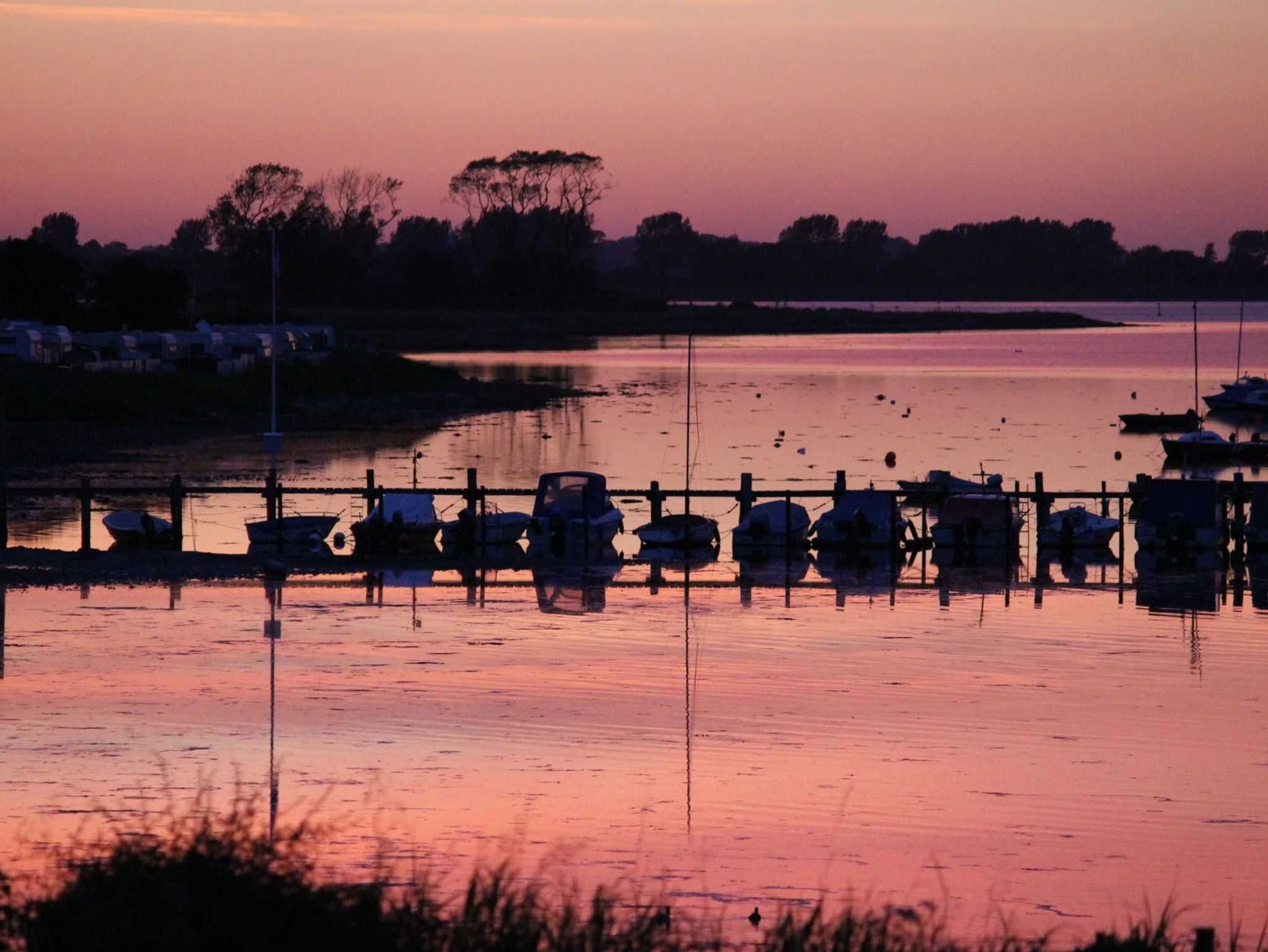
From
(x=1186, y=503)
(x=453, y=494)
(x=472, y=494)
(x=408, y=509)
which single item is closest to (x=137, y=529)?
(x=408, y=509)

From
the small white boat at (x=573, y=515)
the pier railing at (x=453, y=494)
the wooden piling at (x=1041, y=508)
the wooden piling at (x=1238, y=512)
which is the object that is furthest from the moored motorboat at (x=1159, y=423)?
the small white boat at (x=573, y=515)

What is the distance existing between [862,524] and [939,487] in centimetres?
794

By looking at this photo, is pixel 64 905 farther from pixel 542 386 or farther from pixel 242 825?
pixel 542 386

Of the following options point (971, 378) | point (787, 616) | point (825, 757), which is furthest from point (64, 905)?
point (971, 378)

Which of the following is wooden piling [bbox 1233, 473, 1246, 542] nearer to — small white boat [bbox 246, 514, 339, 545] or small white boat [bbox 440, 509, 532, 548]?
small white boat [bbox 440, 509, 532, 548]

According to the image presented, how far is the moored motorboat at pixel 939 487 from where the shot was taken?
46.7 metres

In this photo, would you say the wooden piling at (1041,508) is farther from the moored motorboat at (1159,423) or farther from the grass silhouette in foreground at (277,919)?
the moored motorboat at (1159,423)

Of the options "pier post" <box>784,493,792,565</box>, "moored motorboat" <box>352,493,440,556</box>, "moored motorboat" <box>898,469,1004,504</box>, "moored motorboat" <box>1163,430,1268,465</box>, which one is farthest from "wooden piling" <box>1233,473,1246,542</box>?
"moored motorboat" <box>1163,430,1268,465</box>

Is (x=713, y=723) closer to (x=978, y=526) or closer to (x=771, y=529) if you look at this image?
(x=771, y=529)

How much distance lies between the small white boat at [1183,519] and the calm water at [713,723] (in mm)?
1243

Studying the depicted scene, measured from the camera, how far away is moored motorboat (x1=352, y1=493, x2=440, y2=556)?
39312 mm

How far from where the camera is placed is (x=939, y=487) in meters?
48.2

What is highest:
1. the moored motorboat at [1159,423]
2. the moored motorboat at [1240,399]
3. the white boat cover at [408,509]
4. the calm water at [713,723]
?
the moored motorboat at [1240,399]

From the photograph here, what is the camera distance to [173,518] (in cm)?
3972
